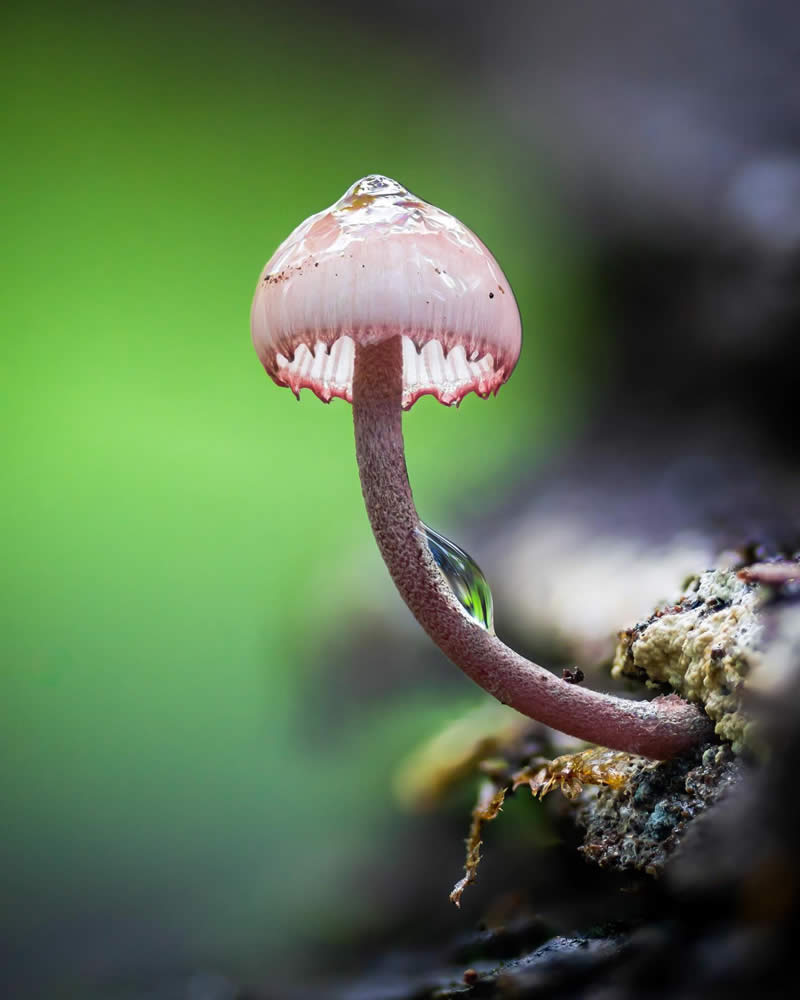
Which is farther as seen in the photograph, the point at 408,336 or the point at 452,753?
the point at 452,753

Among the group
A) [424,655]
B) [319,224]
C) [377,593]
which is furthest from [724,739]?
[377,593]

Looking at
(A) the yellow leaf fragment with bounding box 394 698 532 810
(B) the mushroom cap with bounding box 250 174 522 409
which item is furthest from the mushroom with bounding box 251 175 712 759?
(A) the yellow leaf fragment with bounding box 394 698 532 810

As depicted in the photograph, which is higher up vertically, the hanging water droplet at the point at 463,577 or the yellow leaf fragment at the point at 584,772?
the hanging water droplet at the point at 463,577

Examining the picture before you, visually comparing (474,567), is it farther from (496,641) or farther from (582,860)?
(582,860)

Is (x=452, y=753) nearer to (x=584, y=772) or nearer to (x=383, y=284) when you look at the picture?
(x=584, y=772)

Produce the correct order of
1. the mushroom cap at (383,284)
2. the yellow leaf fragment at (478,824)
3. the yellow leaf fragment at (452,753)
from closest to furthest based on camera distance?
the mushroom cap at (383,284) < the yellow leaf fragment at (478,824) < the yellow leaf fragment at (452,753)

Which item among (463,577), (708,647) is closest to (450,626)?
(463,577)

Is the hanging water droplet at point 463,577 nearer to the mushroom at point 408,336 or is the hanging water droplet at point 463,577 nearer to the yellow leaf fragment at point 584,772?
the mushroom at point 408,336

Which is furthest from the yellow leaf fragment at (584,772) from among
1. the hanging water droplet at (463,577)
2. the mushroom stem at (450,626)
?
the hanging water droplet at (463,577)

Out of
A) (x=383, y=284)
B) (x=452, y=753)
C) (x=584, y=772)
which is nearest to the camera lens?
(x=383, y=284)
